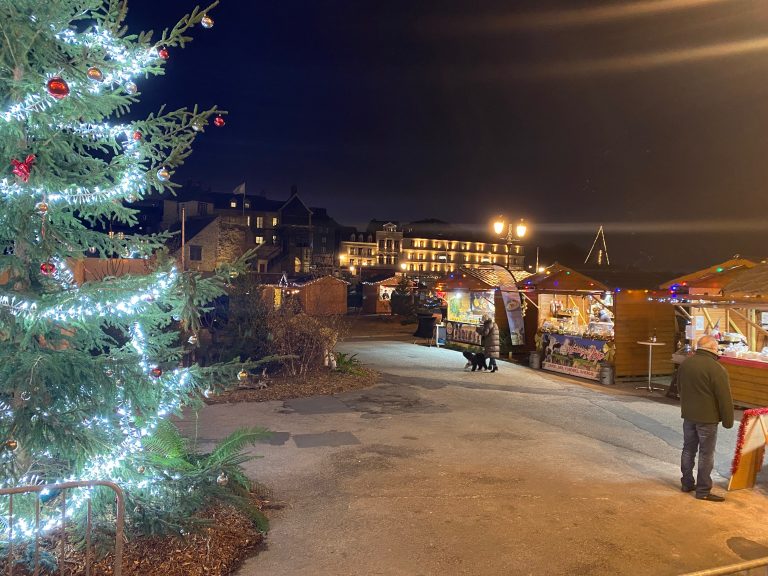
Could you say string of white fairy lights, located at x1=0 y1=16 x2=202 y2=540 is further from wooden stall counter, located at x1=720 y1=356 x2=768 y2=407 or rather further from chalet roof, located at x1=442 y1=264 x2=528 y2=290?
chalet roof, located at x1=442 y1=264 x2=528 y2=290

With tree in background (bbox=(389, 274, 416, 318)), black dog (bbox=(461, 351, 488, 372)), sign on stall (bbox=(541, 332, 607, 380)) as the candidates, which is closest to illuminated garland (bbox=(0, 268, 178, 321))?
black dog (bbox=(461, 351, 488, 372))

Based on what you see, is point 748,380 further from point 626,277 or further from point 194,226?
point 194,226

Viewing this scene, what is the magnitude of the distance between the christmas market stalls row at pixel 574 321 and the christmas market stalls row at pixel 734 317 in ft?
3.05

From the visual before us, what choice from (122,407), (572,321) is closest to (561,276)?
(572,321)

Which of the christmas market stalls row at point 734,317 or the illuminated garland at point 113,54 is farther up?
the illuminated garland at point 113,54

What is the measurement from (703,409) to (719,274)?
9626 millimetres

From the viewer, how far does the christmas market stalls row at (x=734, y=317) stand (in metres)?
11.6

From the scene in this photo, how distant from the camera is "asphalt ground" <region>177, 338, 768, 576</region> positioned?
16.0 ft

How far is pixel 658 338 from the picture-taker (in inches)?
615

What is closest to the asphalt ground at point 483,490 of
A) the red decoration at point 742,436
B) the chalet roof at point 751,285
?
the red decoration at point 742,436

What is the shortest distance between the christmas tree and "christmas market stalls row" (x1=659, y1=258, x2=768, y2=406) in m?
9.10

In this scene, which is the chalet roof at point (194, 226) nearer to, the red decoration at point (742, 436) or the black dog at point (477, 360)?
the black dog at point (477, 360)

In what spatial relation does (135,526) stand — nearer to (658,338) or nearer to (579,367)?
(579,367)

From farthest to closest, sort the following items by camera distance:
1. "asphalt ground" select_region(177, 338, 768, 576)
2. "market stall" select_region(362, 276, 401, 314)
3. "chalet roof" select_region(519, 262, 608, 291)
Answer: "market stall" select_region(362, 276, 401, 314)
"chalet roof" select_region(519, 262, 608, 291)
"asphalt ground" select_region(177, 338, 768, 576)
